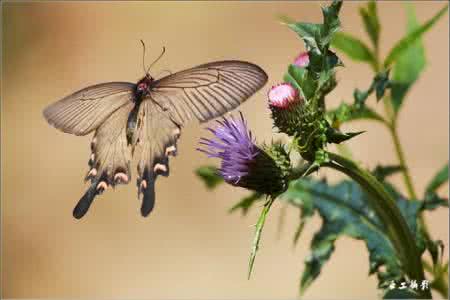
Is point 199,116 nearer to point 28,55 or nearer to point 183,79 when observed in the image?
point 183,79

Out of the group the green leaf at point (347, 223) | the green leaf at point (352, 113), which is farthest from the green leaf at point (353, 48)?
the green leaf at point (347, 223)

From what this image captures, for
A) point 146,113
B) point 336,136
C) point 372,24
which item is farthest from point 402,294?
point 372,24

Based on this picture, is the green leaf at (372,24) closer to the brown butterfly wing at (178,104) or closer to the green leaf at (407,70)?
the green leaf at (407,70)

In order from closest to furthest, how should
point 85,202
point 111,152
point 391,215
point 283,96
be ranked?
point 85,202, point 391,215, point 283,96, point 111,152

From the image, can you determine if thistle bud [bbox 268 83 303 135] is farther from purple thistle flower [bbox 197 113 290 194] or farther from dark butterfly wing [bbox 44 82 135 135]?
dark butterfly wing [bbox 44 82 135 135]

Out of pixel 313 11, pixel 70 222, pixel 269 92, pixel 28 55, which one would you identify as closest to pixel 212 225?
pixel 70 222

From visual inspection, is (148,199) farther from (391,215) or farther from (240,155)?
(391,215)

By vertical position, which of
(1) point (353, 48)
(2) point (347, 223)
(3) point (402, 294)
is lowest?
(3) point (402, 294)
